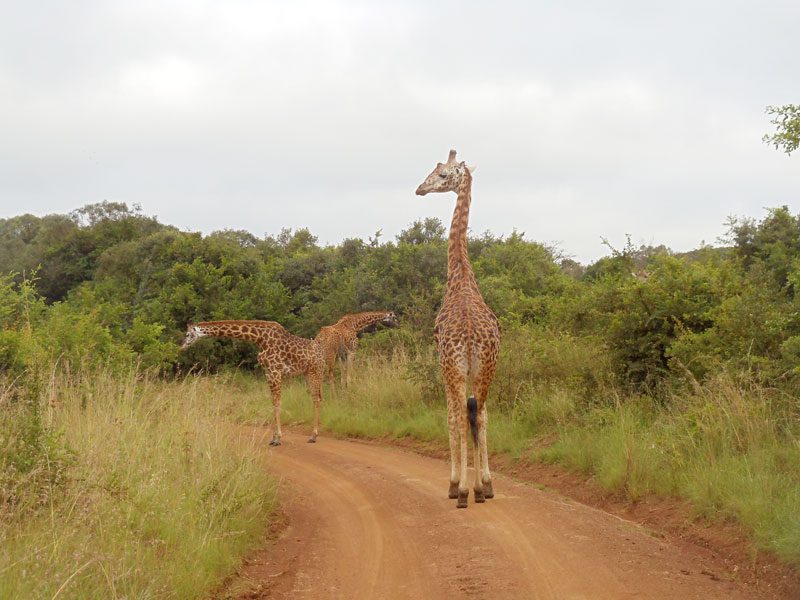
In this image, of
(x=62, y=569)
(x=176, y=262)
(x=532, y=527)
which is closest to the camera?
(x=62, y=569)

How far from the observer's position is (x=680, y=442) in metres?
8.98

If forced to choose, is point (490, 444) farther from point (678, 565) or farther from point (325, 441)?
point (678, 565)

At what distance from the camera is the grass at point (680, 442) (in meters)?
7.27

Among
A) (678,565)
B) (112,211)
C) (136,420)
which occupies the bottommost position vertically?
(678,565)

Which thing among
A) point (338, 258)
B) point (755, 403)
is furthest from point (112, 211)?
point (755, 403)

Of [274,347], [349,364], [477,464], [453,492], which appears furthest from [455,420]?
[349,364]

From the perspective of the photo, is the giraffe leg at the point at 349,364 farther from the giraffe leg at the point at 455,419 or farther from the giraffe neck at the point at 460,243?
the giraffe leg at the point at 455,419

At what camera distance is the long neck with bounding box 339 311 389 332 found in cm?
1947

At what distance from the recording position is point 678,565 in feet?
21.5

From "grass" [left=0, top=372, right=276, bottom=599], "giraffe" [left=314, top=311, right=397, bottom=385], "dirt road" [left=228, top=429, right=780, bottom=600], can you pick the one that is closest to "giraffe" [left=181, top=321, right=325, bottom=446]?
"giraffe" [left=314, top=311, right=397, bottom=385]

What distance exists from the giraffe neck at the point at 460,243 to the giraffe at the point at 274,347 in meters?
5.83

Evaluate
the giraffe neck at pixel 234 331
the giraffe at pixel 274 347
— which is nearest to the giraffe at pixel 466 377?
the giraffe at pixel 274 347

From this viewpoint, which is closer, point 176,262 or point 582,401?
point 582,401

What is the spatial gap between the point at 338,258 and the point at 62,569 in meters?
24.2
